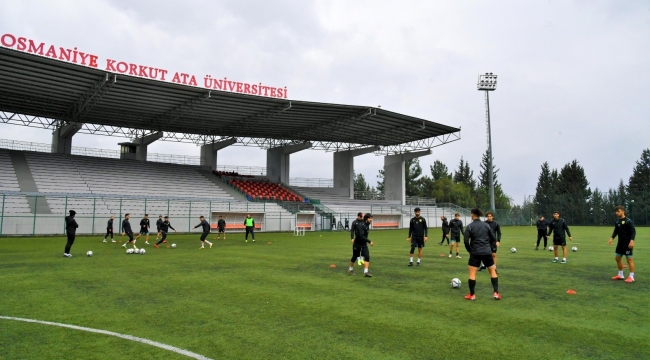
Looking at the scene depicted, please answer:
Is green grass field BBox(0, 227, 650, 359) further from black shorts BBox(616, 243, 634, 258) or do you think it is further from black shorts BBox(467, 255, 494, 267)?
black shorts BBox(616, 243, 634, 258)

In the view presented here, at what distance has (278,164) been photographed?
5716 centimetres

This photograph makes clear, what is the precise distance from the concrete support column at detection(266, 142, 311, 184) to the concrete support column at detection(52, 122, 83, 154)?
22643mm

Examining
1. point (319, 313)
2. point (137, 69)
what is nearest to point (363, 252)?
point (319, 313)

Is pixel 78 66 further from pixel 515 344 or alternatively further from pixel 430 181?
pixel 430 181

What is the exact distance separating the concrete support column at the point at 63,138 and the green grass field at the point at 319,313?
33490mm

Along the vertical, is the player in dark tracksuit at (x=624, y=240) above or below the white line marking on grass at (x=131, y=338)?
above

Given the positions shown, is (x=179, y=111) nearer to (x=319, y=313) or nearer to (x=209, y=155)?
(x=209, y=155)

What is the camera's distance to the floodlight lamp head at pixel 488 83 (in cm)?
5953

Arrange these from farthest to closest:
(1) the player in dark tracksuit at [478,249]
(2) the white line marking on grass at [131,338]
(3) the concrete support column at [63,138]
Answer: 1. (3) the concrete support column at [63,138]
2. (1) the player in dark tracksuit at [478,249]
3. (2) the white line marking on grass at [131,338]

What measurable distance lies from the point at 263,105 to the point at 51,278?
29753 millimetres

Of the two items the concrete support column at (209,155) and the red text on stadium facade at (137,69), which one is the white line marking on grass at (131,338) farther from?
the concrete support column at (209,155)

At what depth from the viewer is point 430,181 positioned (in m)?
95.7

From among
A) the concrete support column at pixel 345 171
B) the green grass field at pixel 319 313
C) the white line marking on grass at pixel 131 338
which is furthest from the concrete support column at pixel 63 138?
the white line marking on grass at pixel 131 338

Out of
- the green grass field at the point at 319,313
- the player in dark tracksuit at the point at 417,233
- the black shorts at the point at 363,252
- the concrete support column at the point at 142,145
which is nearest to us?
the green grass field at the point at 319,313
